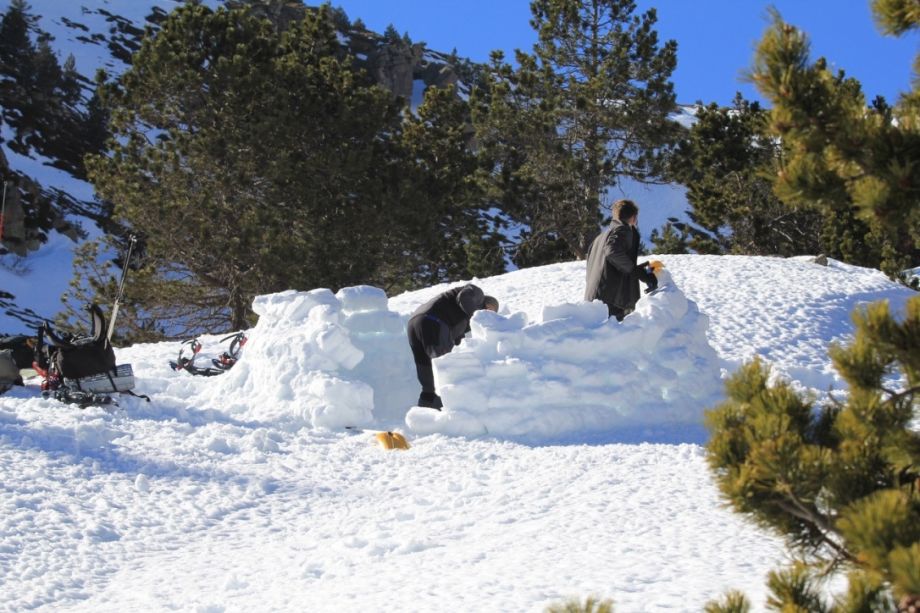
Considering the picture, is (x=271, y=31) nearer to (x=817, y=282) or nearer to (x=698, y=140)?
(x=698, y=140)

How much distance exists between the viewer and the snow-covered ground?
4.40m

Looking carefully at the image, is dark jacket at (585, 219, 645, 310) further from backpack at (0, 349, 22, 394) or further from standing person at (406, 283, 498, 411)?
backpack at (0, 349, 22, 394)

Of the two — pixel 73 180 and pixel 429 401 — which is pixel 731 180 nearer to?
pixel 429 401

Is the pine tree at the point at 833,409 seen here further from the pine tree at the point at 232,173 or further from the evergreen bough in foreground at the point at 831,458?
the pine tree at the point at 232,173

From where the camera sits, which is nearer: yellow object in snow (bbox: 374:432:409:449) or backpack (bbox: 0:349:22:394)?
yellow object in snow (bbox: 374:432:409:449)

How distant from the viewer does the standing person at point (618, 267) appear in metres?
8.27

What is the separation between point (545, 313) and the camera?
793 cm

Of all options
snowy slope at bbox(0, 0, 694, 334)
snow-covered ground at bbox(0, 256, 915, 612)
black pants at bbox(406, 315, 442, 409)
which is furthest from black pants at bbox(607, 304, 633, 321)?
snowy slope at bbox(0, 0, 694, 334)

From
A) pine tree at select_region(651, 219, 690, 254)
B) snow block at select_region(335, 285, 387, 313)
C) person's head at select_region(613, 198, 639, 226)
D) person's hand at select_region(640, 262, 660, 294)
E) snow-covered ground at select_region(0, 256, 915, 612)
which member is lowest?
snow-covered ground at select_region(0, 256, 915, 612)

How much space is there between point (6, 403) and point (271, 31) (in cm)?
1739

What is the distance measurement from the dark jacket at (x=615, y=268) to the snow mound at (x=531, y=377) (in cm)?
30

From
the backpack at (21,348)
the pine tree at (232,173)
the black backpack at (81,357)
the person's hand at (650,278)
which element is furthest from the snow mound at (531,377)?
the pine tree at (232,173)

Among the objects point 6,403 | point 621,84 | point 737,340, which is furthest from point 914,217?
point 621,84

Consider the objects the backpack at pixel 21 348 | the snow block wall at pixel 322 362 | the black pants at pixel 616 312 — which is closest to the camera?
the snow block wall at pixel 322 362
